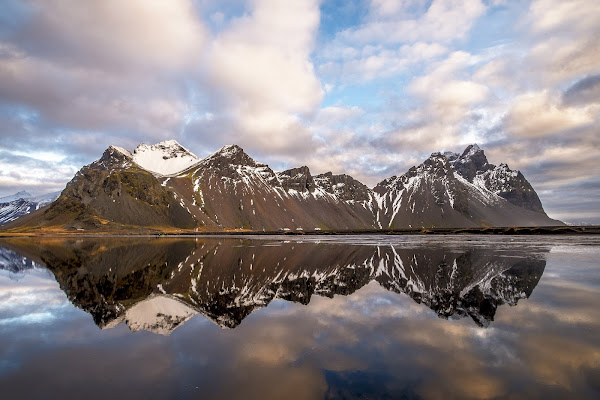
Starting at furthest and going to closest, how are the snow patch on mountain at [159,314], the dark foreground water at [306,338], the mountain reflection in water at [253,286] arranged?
1. the mountain reflection in water at [253,286]
2. the snow patch on mountain at [159,314]
3. the dark foreground water at [306,338]

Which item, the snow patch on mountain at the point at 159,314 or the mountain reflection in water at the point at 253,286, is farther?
the mountain reflection in water at the point at 253,286

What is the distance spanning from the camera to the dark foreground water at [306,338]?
33.0 ft

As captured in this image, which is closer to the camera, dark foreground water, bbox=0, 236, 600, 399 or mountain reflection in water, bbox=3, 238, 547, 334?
dark foreground water, bbox=0, 236, 600, 399

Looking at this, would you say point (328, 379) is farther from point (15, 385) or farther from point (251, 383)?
point (15, 385)

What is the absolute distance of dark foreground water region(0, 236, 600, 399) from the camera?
1005 cm

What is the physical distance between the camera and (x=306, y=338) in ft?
48.5

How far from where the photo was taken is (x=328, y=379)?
34.3ft

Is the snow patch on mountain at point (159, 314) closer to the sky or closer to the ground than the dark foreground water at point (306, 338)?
closer to the ground

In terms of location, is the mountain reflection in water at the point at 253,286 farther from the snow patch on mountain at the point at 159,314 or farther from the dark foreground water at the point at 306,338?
the dark foreground water at the point at 306,338

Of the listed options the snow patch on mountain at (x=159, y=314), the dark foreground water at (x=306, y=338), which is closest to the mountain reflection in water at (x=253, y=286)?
the snow patch on mountain at (x=159, y=314)

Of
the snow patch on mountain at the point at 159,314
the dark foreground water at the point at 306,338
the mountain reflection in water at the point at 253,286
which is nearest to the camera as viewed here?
the dark foreground water at the point at 306,338

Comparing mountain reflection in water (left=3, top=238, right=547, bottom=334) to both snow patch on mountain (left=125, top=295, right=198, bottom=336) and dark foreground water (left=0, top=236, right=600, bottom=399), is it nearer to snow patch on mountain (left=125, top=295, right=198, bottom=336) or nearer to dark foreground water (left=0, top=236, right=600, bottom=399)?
snow patch on mountain (left=125, top=295, right=198, bottom=336)

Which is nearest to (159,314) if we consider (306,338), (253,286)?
(253,286)

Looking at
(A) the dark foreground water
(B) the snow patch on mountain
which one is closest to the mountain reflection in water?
(B) the snow patch on mountain
